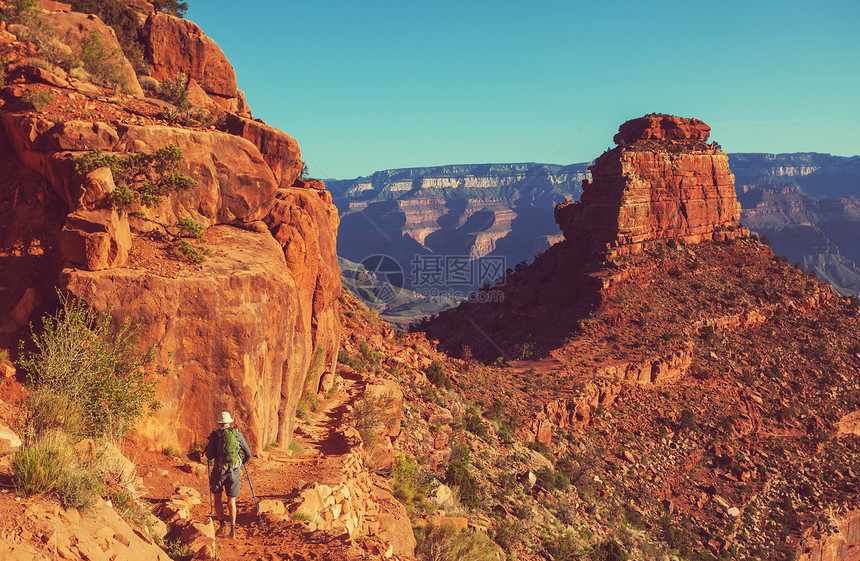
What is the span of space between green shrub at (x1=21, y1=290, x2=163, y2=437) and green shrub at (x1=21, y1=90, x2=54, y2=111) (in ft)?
19.2

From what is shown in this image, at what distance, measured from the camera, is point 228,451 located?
385 inches

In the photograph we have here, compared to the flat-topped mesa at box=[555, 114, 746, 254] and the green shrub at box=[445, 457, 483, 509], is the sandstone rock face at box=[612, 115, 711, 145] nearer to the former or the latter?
the flat-topped mesa at box=[555, 114, 746, 254]

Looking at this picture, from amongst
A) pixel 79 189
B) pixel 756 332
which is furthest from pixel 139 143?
pixel 756 332

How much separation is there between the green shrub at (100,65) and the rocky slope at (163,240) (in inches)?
18.0

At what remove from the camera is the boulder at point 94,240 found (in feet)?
36.3

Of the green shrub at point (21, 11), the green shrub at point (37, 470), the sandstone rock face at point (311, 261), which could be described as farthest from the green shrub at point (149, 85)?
the green shrub at point (37, 470)

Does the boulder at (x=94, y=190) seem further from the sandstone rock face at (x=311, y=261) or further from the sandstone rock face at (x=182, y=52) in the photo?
the sandstone rock face at (x=182, y=52)

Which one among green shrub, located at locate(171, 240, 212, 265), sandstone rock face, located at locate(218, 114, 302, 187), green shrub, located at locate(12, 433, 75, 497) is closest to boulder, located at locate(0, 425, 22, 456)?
green shrub, located at locate(12, 433, 75, 497)

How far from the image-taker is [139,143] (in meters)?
13.5

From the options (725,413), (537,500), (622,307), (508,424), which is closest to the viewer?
(537,500)

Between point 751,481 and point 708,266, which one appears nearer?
point 751,481

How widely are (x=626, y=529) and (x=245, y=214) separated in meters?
21.7

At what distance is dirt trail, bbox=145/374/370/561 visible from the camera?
887 centimetres

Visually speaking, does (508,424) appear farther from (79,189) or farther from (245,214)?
(79,189)
